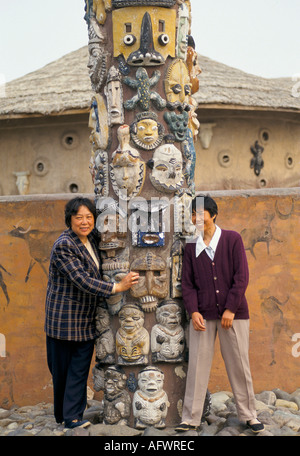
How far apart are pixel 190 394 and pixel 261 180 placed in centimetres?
686

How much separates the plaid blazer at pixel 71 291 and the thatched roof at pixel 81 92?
5.31 metres

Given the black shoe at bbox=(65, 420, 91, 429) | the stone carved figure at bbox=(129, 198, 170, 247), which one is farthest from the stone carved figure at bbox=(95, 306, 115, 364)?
the stone carved figure at bbox=(129, 198, 170, 247)

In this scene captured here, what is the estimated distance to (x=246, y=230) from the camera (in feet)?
16.2

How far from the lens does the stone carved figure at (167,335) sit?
12.8ft

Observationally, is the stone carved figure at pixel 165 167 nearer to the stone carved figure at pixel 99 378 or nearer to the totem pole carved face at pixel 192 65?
the totem pole carved face at pixel 192 65

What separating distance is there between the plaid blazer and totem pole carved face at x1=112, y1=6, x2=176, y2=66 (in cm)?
126

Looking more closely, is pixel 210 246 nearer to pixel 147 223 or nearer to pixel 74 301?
pixel 147 223

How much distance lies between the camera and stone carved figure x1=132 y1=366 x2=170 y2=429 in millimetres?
3824

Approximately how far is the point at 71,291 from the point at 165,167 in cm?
103

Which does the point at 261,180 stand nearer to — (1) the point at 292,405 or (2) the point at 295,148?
(2) the point at 295,148

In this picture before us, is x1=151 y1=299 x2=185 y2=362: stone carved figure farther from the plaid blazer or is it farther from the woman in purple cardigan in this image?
the plaid blazer

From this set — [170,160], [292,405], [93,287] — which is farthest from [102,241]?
[292,405]
